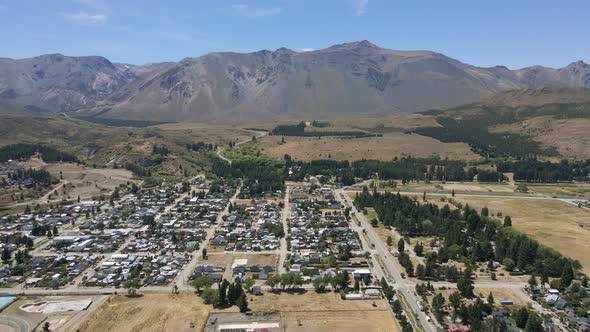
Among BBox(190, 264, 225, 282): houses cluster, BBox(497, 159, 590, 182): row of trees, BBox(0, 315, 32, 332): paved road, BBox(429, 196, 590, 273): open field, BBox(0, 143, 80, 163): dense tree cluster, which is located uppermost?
BBox(497, 159, 590, 182): row of trees

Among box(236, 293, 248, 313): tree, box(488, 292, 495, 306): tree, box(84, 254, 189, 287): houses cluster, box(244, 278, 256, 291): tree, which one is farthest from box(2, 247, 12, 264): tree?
box(488, 292, 495, 306): tree

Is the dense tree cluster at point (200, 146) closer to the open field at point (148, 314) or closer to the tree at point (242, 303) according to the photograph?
the open field at point (148, 314)

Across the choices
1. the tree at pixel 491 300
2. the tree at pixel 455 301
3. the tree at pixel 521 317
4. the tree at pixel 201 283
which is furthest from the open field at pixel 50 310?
the tree at pixel 521 317

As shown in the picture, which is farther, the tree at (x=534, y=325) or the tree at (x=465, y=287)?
the tree at (x=465, y=287)

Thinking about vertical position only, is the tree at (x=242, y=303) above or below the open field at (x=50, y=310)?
above

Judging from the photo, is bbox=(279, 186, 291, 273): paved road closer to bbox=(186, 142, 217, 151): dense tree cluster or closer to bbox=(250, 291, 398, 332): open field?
bbox=(250, 291, 398, 332): open field

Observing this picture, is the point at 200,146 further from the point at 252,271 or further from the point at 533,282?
the point at 533,282

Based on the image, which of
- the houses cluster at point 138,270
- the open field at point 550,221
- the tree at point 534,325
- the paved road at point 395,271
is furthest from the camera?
the open field at point 550,221
